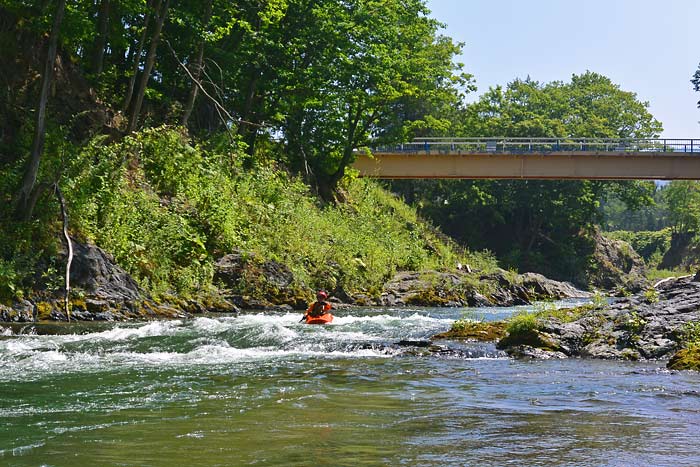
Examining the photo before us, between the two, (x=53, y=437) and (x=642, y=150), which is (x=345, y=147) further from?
(x=53, y=437)

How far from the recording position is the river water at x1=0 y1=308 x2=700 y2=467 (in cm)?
749

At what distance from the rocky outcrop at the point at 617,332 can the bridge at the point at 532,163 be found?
3006 cm

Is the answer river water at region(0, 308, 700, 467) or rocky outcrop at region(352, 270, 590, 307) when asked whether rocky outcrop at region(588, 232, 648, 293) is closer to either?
rocky outcrop at region(352, 270, 590, 307)

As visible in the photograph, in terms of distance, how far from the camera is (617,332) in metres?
15.8

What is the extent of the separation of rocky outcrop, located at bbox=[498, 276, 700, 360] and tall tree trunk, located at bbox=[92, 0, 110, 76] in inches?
733

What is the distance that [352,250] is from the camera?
33906mm

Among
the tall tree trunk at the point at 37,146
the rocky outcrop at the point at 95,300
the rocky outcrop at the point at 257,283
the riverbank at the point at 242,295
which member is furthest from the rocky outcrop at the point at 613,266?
the tall tree trunk at the point at 37,146

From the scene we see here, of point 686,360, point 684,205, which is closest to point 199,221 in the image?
point 686,360

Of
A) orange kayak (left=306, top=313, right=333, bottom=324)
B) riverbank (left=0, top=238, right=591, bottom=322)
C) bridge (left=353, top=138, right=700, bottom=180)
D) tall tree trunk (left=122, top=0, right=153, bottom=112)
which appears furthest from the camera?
bridge (left=353, top=138, right=700, bottom=180)

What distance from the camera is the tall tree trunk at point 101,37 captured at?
28172 millimetres

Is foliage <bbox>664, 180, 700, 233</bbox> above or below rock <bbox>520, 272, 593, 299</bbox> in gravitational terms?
above

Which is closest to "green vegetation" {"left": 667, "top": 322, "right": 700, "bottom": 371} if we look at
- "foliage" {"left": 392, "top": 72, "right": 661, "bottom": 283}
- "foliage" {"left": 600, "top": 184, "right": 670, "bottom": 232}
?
"foliage" {"left": 392, "top": 72, "right": 661, "bottom": 283}

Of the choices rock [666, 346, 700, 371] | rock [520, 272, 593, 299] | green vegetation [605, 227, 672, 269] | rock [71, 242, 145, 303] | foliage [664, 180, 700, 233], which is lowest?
rock [520, 272, 593, 299]

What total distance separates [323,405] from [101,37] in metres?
22.7
